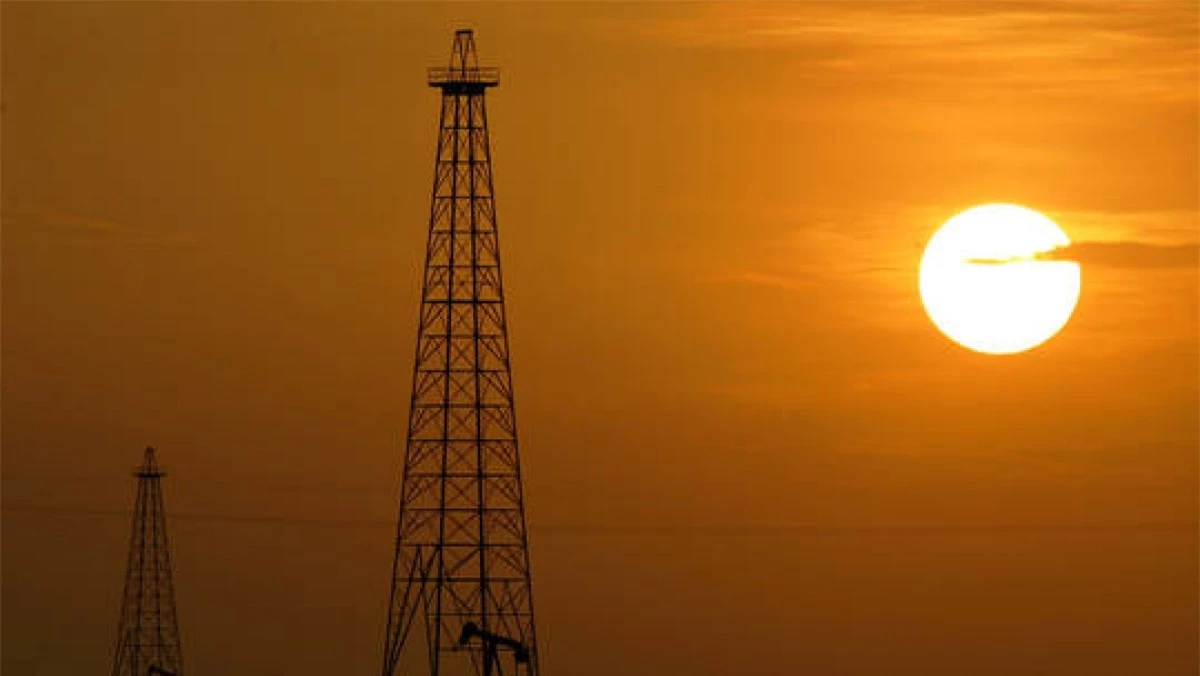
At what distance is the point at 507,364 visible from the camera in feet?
243

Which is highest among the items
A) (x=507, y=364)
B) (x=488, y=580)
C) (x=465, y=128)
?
(x=465, y=128)

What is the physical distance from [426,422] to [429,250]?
14.1ft

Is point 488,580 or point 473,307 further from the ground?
point 473,307

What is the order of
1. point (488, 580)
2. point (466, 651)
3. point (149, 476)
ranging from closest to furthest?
1. point (488, 580)
2. point (466, 651)
3. point (149, 476)

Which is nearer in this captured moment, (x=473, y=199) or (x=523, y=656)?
(x=473, y=199)

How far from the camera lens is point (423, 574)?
75375mm

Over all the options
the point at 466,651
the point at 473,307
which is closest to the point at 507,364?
the point at 473,307

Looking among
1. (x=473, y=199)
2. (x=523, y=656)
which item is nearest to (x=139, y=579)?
(x=523, y=656)

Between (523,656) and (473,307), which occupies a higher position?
(473,307)

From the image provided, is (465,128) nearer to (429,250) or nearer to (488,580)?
(429,250)

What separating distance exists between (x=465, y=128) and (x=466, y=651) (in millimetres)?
13929

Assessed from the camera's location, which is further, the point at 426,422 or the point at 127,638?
the point at 127,638

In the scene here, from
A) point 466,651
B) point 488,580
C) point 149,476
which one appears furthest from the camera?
point 149,476

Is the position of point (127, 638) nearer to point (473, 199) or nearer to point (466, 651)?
point (466, 651)
